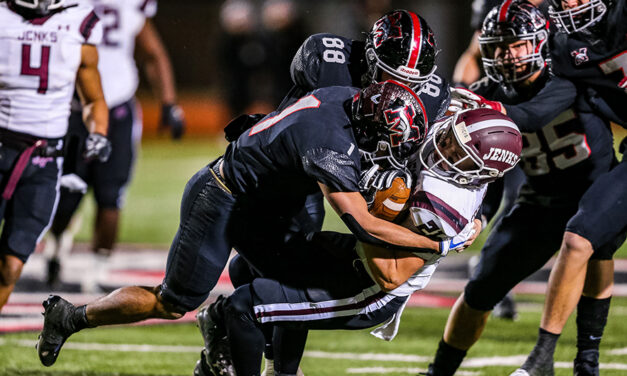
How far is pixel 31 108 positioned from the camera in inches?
187

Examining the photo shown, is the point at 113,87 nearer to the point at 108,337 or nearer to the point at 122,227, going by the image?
the point at 108,337

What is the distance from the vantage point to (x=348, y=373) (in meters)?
4.61

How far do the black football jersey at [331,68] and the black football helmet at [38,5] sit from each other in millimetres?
1302

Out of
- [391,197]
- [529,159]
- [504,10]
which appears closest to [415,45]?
[391,197]

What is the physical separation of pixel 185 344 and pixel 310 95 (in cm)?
206

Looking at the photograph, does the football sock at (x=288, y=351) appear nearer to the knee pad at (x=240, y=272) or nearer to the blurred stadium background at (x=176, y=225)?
the knee pad at (x=240, y=272)

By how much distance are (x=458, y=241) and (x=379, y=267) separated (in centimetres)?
29

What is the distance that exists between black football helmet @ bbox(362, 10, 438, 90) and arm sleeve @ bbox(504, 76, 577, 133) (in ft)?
1.71

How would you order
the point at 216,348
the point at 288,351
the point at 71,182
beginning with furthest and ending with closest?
the point at 71,182, the point at 216,348, the point at 288,351

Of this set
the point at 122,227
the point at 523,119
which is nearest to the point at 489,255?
the point at 523,119

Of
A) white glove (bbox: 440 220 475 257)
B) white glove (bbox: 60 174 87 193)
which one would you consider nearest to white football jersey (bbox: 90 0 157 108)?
white glove (bbox: 60 174 87 193)

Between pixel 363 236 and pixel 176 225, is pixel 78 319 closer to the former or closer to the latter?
pixel 363 236

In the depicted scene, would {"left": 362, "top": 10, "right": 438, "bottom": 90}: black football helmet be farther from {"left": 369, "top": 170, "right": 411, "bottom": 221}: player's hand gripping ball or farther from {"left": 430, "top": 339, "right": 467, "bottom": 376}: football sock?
{"left": 430, "top": 339, "right": 467, "bottom": 376}: football sock

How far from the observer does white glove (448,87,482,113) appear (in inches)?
159
